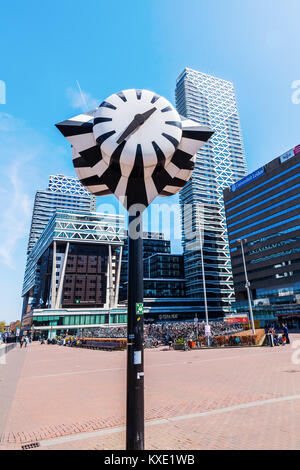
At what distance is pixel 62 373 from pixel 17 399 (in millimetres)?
5430

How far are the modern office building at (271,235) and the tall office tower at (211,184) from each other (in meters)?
14.8

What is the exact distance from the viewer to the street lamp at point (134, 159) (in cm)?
309

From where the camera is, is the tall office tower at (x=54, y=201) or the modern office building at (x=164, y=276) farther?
the tall office tower at (x=54, y=201)

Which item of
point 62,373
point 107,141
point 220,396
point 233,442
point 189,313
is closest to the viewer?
point 107,141

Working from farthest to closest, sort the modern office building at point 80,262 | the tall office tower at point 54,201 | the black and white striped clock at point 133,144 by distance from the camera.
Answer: the tall office tower at point 54,201 → the modern office building at point 80,262 → the black and white striped clock at point 133,144

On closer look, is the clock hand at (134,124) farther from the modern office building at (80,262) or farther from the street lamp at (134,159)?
the modern office building at (80,262)

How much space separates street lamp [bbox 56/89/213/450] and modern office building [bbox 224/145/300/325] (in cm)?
6172

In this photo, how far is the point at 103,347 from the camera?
28125 millimetres

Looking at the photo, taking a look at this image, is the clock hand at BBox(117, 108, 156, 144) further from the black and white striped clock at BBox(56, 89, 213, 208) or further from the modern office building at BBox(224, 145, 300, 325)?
the modern office building at BBox(224, 145, 300, 325)

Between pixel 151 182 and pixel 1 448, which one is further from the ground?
pixel 151 182

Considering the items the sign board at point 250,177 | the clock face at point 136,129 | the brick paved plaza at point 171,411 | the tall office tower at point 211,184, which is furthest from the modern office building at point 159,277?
the clock face at point 136,129

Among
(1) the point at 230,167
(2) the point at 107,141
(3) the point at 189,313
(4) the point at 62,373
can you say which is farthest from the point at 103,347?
(1) the point at 230,167

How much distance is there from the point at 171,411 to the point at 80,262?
77910 millimetres
